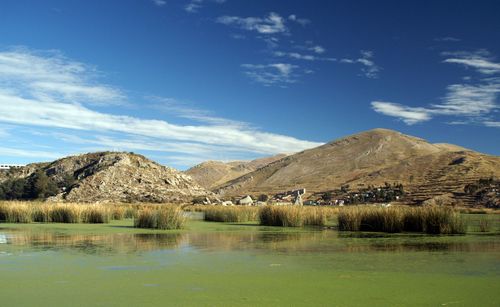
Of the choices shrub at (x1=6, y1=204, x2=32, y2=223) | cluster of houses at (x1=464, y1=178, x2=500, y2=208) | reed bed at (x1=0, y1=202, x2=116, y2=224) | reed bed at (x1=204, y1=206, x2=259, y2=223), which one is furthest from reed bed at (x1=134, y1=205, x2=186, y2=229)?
cluster of houses at (x1=464, y1=178, x2=500, y2=208)

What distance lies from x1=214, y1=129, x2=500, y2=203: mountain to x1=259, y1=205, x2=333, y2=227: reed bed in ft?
125

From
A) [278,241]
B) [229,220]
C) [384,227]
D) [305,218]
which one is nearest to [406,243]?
[278,241]

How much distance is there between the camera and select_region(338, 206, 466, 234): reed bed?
17902 millimetres

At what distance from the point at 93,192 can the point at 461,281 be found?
52.9 meters

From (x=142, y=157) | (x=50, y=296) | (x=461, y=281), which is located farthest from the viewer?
(x=142, y=157)

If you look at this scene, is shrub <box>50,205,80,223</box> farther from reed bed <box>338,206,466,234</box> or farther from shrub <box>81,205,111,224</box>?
reed bed <box>338,206,466,234</box>

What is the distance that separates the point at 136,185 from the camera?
61.6m

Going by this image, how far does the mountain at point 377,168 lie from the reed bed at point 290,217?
37952 millimetres

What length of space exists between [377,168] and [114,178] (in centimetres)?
5329

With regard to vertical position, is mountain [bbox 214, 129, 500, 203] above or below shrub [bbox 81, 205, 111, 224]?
above

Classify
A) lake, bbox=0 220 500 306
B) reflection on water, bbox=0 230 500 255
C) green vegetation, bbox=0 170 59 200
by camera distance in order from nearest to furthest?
1. lake, bbox=0 220 500 306
2. reflection on water, bbox=0 230 500 255
3. green vegetation, bbox=0 170 59 200

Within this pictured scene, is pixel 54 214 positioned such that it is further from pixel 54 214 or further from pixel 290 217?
pixel 290 217

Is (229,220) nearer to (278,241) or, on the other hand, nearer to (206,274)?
(278,241)

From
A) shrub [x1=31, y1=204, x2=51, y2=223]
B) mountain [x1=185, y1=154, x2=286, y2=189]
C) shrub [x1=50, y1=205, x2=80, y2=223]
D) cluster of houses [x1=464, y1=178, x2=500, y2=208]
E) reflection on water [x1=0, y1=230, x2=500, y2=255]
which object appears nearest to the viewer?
reflection on water [x1=0, y1=230, x2=500, y2=255]
